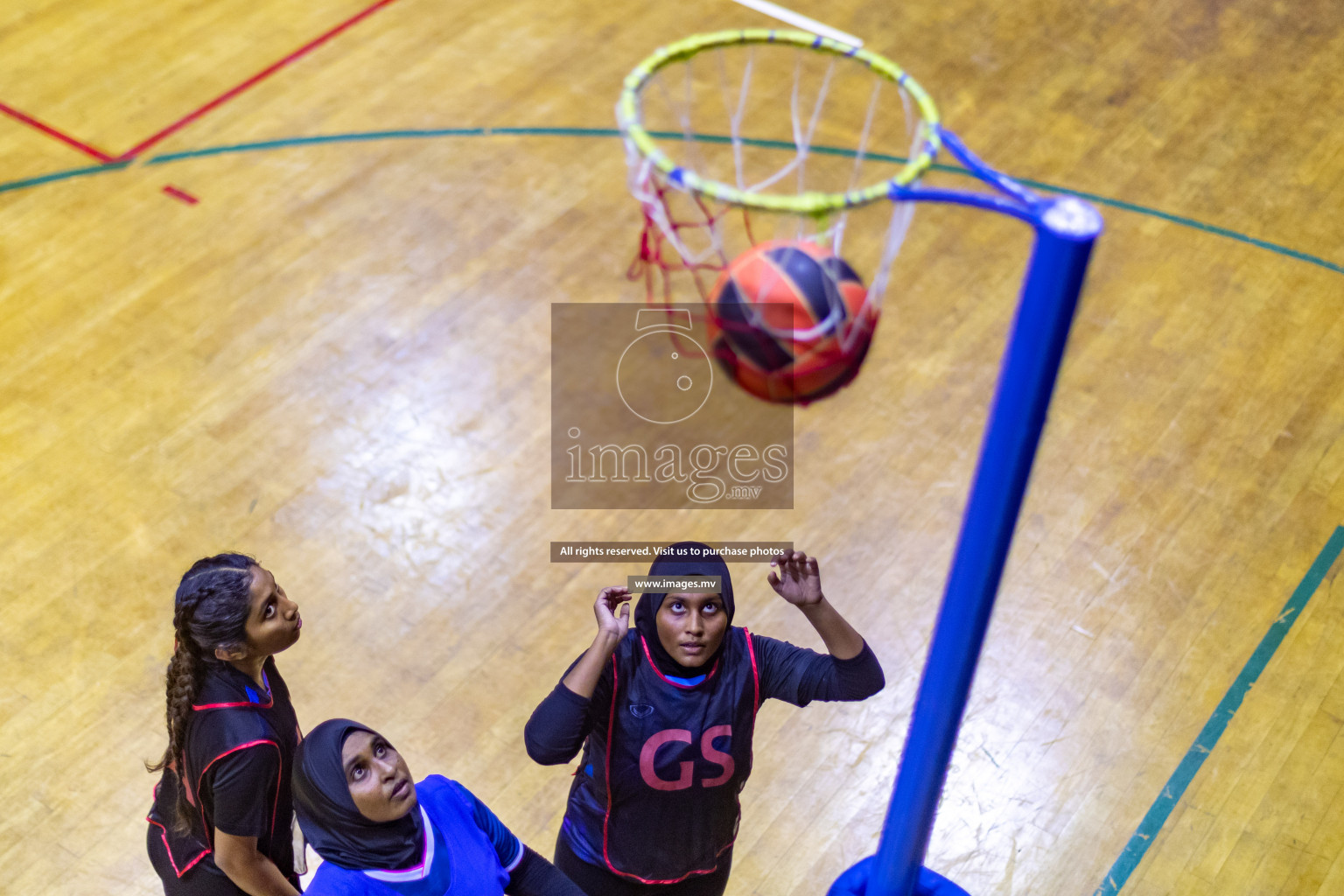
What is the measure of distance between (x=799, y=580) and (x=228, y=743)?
4.60ft

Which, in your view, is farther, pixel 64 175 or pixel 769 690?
pixel 64 175

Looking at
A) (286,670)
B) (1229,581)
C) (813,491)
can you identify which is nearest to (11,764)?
(286,670)

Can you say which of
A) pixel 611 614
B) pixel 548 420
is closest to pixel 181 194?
pixel 548 420

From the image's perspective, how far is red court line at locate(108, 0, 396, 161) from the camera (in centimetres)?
635

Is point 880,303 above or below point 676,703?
above

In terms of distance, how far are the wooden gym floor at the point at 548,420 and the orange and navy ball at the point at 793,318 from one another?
6.15ft

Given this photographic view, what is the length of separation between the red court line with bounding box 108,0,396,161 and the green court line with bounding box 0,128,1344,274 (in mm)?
129

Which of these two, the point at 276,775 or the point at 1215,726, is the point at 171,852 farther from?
the point at 1215,726

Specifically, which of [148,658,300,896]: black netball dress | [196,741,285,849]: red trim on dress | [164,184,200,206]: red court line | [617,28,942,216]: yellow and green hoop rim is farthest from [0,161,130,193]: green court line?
[617,28,942,216]: yellow and green hoop rim

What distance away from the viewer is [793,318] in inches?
102

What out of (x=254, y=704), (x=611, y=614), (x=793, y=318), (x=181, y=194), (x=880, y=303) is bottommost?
(x=181, y=194)

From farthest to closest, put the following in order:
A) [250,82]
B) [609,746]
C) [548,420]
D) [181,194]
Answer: [250,82]
[181,194]
[548,420]
[609,746]

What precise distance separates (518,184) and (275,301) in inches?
51.8

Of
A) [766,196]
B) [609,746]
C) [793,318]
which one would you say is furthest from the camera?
[609,746]
